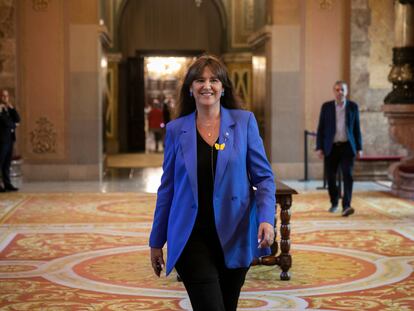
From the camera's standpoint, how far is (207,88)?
3.76 meters

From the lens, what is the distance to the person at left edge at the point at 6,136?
43.3 ft

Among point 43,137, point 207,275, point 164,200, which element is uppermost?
point 164,200

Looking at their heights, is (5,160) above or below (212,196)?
below

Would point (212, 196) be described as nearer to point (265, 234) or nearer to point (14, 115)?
point (265, 234)

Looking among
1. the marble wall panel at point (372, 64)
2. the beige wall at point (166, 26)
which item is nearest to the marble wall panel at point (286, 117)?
the marble wall panel at point (372, 64)

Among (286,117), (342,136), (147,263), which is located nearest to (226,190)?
(147,263)

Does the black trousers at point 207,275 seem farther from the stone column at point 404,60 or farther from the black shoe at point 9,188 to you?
the black shoe at point 9,188

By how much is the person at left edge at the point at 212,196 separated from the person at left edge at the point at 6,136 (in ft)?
31.9

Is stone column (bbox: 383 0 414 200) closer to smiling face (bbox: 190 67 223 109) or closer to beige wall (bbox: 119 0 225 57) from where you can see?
smiling face (bbox: 190 67 223 109)

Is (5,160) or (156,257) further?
(5,160)

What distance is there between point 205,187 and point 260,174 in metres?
0.27

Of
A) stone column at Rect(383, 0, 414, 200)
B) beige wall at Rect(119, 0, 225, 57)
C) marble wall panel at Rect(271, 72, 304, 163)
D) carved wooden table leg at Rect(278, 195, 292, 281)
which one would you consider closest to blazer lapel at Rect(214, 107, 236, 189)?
carved wooden table leg at Rect(278, 195, 292, 281)

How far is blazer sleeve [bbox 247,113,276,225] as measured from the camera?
12.2 feet

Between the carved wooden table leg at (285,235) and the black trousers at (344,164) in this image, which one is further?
the black trousers at (344,164)
